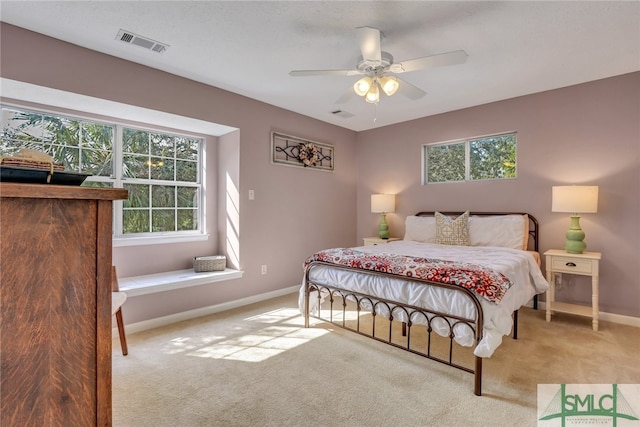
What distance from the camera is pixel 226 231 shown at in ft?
13.1

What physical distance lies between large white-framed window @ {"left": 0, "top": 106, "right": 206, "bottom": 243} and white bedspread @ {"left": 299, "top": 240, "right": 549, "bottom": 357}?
1.94 meters

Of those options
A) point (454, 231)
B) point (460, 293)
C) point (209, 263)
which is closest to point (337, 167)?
point (454, 231)

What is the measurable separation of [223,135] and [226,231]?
48.8 inches

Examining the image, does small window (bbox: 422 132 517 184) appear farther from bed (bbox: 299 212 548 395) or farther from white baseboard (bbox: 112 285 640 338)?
white baseboard (bbox: 112 285 640 338)

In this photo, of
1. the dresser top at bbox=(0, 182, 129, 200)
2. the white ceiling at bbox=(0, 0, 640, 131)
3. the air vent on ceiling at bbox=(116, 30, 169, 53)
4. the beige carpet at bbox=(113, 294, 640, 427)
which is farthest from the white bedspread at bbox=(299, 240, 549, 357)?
the air vent on ceiling at bbox=(116, 30, 169, 53)

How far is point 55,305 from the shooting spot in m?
0.65

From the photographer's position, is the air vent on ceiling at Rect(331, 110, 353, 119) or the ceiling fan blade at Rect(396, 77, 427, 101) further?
the air vent on ceiling at Rect(331, 110, 353, 119)

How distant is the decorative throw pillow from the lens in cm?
376

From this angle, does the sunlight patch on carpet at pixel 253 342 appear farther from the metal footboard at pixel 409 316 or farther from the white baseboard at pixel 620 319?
the white baseboard at pixel 620 319

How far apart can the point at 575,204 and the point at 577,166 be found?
63 cm

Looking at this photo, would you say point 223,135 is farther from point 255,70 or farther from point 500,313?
point 500,313

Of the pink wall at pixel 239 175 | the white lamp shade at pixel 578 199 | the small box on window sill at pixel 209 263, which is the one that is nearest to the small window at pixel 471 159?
the white lamp shade at pixel 578 199

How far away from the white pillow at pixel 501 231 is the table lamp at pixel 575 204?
1.29 feet

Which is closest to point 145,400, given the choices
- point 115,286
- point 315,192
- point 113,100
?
point 115,286
